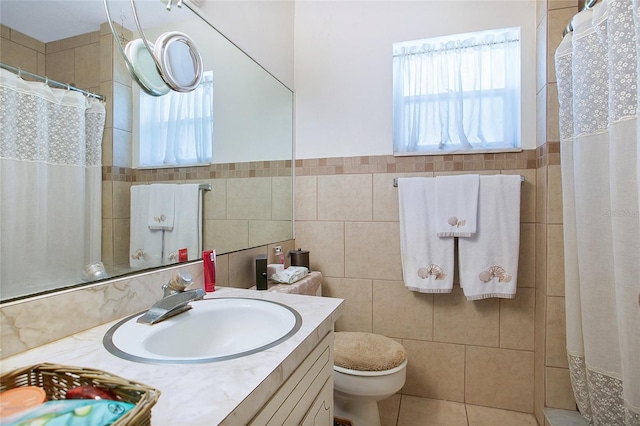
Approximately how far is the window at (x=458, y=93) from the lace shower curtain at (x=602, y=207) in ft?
1.23

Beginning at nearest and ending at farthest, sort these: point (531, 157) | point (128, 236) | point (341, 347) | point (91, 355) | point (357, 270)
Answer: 1. point (91, 355)
2. point (128, 236)
3. point (341, 347)
4. point (531, 157)
5. point (357, 270)

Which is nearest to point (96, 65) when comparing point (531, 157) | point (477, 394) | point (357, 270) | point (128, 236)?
point (128, 236)

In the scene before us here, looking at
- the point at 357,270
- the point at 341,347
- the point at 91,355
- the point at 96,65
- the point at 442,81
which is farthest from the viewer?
the point at 357,270

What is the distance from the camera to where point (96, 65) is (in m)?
0.85

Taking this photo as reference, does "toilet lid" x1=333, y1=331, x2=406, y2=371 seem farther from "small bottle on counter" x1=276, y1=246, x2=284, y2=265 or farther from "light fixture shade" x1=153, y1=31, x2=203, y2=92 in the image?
"light fixture shade" x1=153, y1=31, x2=203, y2=92

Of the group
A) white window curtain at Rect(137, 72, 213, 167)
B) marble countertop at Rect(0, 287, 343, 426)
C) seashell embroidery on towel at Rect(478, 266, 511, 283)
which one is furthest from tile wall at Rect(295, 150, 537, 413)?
marble countertop at Rect(0, 287, 343, 426)

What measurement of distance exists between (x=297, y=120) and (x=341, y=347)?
1356 mm

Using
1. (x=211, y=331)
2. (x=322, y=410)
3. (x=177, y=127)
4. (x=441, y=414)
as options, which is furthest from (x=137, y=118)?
(x=441, y=414)

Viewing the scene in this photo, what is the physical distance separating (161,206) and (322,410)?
82cm

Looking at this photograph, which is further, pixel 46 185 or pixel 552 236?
pixel 552 236

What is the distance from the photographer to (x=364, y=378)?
140cm

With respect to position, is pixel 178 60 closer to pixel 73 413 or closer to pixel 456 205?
pixel 73 413

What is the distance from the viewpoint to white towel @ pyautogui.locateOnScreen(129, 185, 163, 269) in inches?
38.2

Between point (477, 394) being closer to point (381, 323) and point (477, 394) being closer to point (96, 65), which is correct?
point (381, 323)
